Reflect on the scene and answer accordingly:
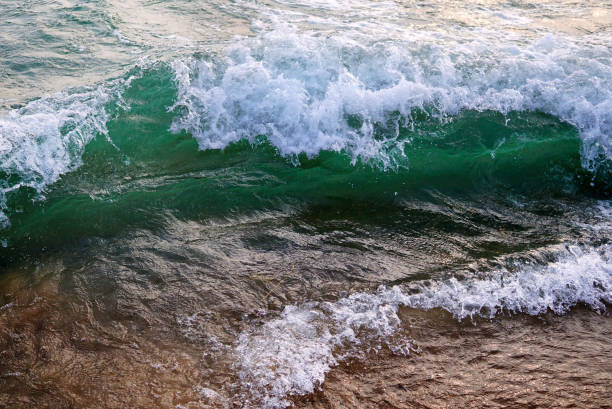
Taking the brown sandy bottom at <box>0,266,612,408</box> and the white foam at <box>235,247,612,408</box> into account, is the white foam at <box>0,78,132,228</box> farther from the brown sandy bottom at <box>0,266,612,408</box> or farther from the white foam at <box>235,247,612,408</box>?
the white foam at <box>235,247,612,408</box>

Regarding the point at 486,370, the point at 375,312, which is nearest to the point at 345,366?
the point at 375,312

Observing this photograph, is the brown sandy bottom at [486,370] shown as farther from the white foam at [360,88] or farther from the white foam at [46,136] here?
the white foam at [46,136]

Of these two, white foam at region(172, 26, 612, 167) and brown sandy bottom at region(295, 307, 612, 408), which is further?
white foam at region(172, 26, 612, 167)

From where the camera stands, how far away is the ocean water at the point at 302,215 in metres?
2.59

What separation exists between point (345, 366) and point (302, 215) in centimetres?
174

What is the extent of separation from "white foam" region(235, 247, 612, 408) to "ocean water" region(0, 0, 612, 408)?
0.05ft

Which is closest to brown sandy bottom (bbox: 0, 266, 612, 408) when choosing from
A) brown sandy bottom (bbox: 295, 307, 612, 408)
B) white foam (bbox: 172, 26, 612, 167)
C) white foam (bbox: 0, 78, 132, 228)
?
brown sandy bottom (bbox: 295, 307, 612, 408)

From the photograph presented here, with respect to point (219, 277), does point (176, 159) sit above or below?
above

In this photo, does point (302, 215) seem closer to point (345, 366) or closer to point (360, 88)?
point (345, 366)

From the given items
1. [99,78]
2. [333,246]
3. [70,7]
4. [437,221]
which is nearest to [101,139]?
[99,78]

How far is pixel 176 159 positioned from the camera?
473 cm

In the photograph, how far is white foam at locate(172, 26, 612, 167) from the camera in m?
4.99

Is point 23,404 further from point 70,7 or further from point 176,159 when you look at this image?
point 70,7

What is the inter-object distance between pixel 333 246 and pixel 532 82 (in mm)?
3879
